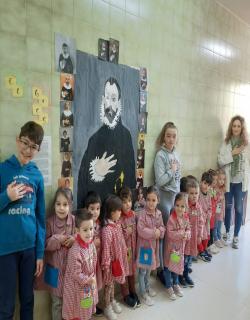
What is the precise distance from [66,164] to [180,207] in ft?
3.08

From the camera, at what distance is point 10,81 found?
1496 mm

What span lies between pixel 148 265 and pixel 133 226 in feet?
0.99

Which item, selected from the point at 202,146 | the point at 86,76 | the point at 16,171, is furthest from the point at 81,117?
the point at 202,146

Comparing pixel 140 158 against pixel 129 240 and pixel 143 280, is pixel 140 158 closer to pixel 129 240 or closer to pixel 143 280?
pixel 129 240

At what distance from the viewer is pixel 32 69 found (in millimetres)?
1576

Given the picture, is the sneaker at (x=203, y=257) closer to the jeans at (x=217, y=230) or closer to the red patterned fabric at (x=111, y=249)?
the jeans at (x=217, y=230)

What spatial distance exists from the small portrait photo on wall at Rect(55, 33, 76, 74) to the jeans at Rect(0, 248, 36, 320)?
3.48ft

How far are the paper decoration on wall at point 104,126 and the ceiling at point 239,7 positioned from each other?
62.1 inches

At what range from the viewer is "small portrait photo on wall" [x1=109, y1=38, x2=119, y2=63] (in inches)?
77.2

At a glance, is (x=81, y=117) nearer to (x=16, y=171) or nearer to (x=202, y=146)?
(x=16, y=171)

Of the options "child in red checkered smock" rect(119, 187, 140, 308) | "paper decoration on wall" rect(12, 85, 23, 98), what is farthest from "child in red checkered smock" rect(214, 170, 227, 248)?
"paper decoration on wall" rect(12, 85, 23, 98)

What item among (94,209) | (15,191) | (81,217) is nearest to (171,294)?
(94,209)

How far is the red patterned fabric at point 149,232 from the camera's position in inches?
80.9

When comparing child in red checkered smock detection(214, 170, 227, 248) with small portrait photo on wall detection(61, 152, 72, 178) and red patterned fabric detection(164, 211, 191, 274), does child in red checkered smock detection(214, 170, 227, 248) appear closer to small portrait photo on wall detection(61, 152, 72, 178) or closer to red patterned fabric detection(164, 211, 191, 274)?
red patterned fabric detection(164, 211, 191, 274)
